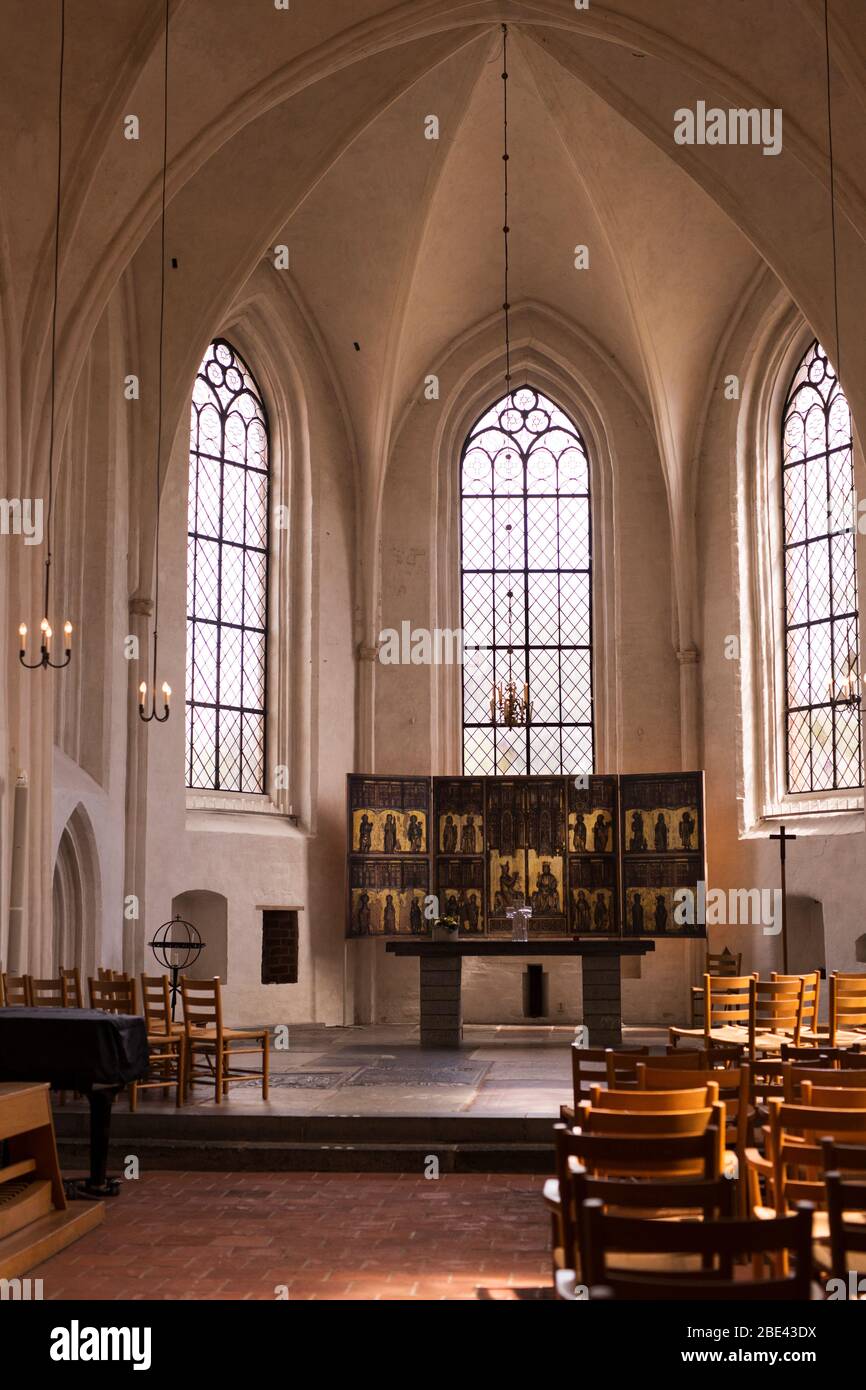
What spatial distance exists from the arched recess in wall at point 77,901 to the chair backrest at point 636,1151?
1144 centimetres

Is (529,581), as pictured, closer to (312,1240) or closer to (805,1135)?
(312,1240)

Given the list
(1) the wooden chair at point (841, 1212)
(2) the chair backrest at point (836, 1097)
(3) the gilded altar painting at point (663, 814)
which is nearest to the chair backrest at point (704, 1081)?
(2) the chair backrest at point (836, 1097)

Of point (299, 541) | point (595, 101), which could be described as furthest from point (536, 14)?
point (299, 541)

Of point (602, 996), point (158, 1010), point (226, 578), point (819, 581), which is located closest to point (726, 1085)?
point (158, 1010)

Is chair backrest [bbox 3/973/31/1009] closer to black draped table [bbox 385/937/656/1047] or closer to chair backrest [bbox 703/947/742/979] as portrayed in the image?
black draped table [bbox 385/937/656/1047]

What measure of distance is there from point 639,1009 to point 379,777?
5020 millimetres

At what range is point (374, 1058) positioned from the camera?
1480 cm

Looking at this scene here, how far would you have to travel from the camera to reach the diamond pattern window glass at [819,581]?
1853 centimetres

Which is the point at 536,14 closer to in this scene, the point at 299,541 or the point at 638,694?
the point at 299,541

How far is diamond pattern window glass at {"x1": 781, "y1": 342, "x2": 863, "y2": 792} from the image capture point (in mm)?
18531

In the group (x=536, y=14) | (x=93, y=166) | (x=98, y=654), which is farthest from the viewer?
(x=98, y=654)

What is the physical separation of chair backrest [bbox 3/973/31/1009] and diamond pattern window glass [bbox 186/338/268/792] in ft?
21.9

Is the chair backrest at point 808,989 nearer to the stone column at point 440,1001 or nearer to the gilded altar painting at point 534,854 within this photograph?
the stone column at point 440,1001

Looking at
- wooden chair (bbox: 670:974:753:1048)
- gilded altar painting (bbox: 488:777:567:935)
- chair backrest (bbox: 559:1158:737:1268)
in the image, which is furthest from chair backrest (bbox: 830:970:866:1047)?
gilded altar painting (bbox: 488:777:567:935)
